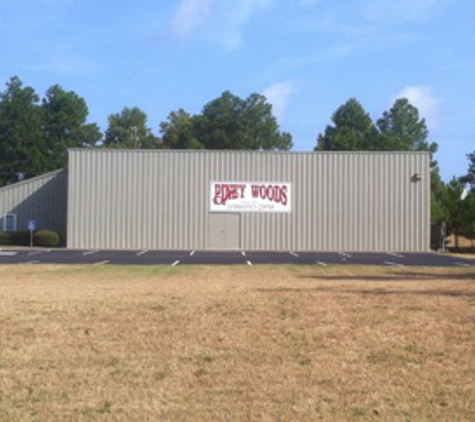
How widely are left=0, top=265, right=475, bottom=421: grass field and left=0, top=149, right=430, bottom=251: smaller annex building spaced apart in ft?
104

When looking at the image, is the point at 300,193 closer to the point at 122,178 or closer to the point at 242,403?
the point at 122,178

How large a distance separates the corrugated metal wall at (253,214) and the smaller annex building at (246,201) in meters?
0.06

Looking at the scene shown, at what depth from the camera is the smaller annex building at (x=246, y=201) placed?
156 ft

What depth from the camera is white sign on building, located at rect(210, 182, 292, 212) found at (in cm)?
4797

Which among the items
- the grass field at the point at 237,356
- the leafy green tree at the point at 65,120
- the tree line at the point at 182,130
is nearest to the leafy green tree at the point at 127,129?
the tree line at the point at 182,130

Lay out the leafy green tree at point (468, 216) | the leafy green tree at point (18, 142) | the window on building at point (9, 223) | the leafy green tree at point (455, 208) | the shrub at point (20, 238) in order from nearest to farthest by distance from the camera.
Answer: the shrub at point (20, 238) → the window on building at point (9, 223) → the leafy green tree at point (468, 216) → the leafy green tree at point (455, 208) → the leafy green tree at point (18, 142)

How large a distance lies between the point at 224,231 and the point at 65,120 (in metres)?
44.6

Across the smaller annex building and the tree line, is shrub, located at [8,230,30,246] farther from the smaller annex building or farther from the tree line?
the tree line

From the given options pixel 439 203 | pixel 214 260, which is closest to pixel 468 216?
pixel 439 203

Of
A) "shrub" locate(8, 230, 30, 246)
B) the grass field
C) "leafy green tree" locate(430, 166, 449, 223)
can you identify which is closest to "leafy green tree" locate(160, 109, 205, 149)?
"leafy green tree" locate(430, 166, 449, 223)

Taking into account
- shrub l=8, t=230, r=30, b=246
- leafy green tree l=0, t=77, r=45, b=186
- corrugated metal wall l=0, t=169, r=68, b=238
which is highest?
leafy green tree l=0, t=77, r=45, b=186

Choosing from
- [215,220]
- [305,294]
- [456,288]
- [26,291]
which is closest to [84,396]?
[305,294]

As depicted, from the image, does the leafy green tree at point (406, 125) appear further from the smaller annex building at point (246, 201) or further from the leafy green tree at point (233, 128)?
the smaller annex building at point (246, 201)

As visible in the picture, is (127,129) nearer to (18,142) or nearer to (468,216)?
(18,142)
